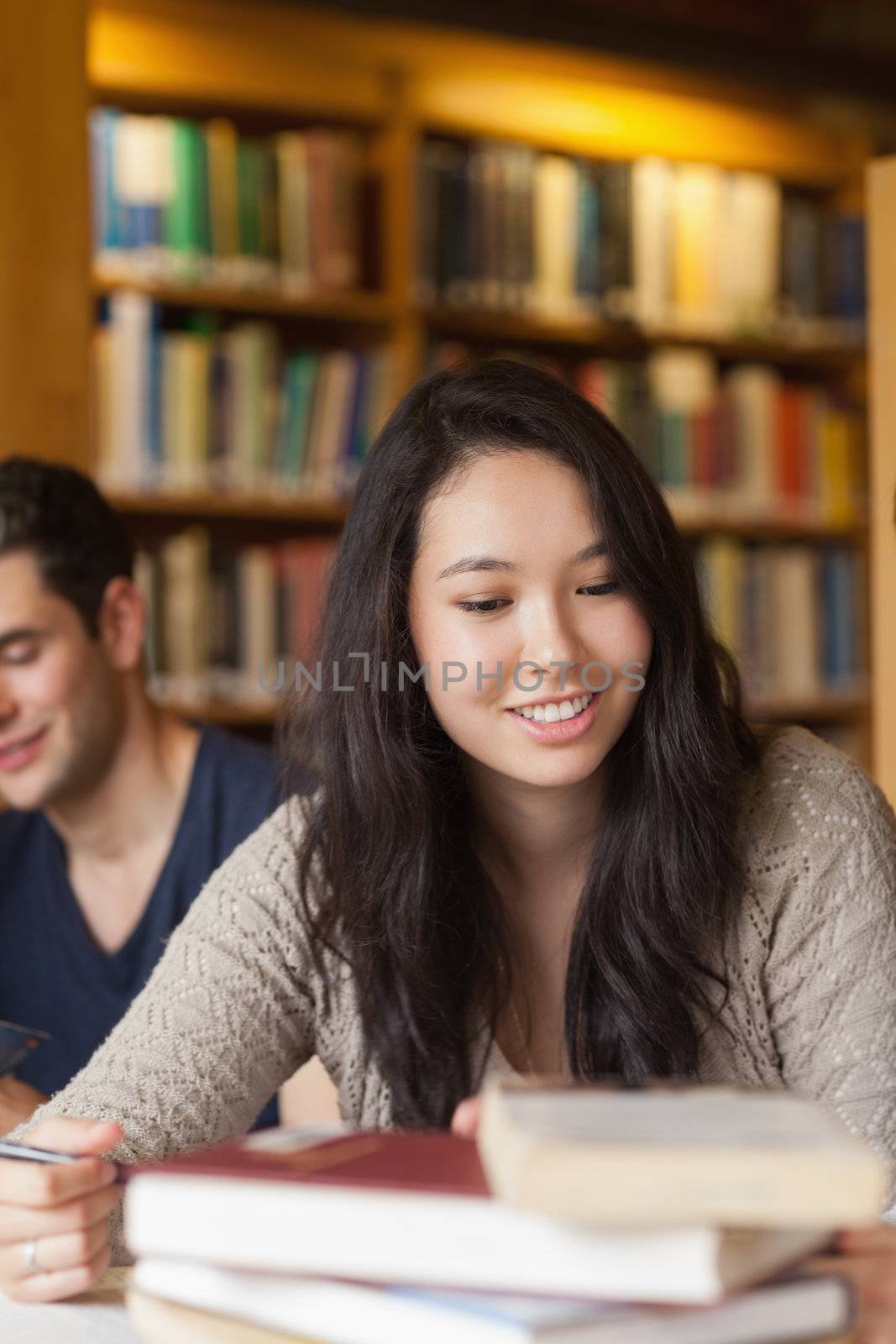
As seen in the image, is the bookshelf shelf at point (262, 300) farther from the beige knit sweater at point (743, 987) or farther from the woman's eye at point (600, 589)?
the woman's eye at point (600, 589)

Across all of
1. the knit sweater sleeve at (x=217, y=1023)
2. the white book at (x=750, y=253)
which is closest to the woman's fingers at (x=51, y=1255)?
the knit sweater sleeve at (x=217, y=1023)

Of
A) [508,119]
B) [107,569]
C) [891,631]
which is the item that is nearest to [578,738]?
[891,631]

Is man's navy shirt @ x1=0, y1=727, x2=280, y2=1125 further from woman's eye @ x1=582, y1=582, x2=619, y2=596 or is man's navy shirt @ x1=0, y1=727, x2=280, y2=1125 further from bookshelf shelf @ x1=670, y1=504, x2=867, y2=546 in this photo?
bookshelf shelf @ x1=670, y1=504, x2=867, y2=546

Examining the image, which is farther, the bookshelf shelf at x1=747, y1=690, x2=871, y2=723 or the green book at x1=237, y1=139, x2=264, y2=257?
the bookshelf shelf at x1=747, y1=690, x2=871, y2=723

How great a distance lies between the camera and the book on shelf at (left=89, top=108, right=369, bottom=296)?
2.87m

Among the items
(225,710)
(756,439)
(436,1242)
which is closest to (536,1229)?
(436,1242)

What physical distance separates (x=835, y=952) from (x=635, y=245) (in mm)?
2429

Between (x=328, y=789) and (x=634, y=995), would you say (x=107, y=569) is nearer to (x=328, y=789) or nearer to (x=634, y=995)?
(x=328, y=789)

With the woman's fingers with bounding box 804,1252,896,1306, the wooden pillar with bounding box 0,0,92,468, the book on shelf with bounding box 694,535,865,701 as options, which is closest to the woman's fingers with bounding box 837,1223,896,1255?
the woman's fingers with bounding box 804,1252,896,1306

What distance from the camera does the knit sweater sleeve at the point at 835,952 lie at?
1.16 metres

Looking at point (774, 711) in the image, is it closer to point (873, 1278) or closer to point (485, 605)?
point (485, 605)

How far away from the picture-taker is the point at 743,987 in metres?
1.22

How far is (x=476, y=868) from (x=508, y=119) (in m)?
2.37

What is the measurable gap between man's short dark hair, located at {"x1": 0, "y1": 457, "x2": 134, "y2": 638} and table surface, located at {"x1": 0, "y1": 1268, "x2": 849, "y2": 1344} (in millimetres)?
1038
